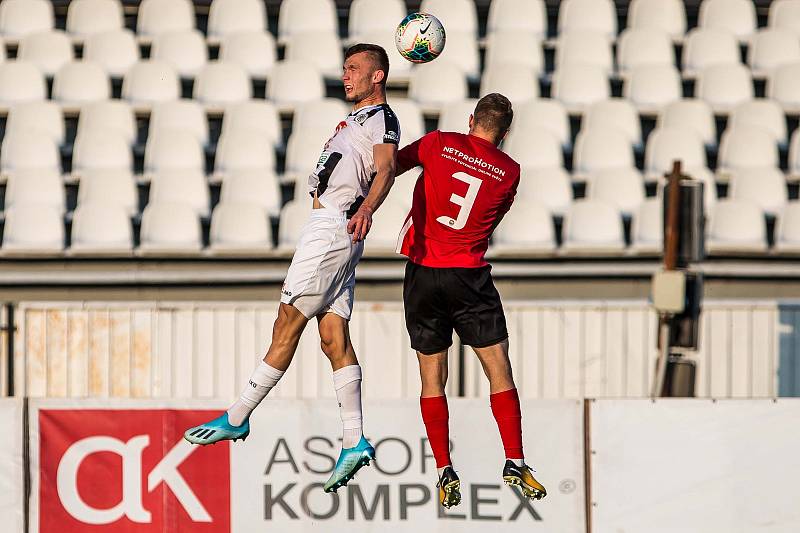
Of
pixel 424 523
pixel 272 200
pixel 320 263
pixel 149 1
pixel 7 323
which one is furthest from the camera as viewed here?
pixel 149 1

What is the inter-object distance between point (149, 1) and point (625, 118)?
5.58m

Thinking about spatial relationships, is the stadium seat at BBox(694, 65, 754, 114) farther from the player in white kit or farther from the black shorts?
the player in white kit

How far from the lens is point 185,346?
36.0 feet

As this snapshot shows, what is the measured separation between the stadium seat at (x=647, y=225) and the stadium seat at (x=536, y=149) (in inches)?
41.6

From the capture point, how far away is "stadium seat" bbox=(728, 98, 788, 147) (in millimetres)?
13953

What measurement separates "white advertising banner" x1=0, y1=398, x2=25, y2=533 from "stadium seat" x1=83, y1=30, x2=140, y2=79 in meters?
5.85

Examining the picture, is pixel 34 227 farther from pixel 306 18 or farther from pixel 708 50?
pixel 708 50

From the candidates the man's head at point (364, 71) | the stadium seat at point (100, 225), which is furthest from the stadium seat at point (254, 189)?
the man's head at point (364, 71)

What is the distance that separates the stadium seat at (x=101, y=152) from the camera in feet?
43.6

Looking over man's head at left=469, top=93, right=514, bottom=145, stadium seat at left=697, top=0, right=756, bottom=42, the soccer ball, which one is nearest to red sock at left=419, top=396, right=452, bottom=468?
man's head at left=469, top=93, right=514, bottom=145

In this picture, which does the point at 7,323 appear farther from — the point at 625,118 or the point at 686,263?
the point at 625,118

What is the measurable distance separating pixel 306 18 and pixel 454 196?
874 cm

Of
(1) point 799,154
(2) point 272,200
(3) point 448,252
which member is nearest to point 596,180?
(1) point 799,154

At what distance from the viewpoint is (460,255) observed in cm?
673
